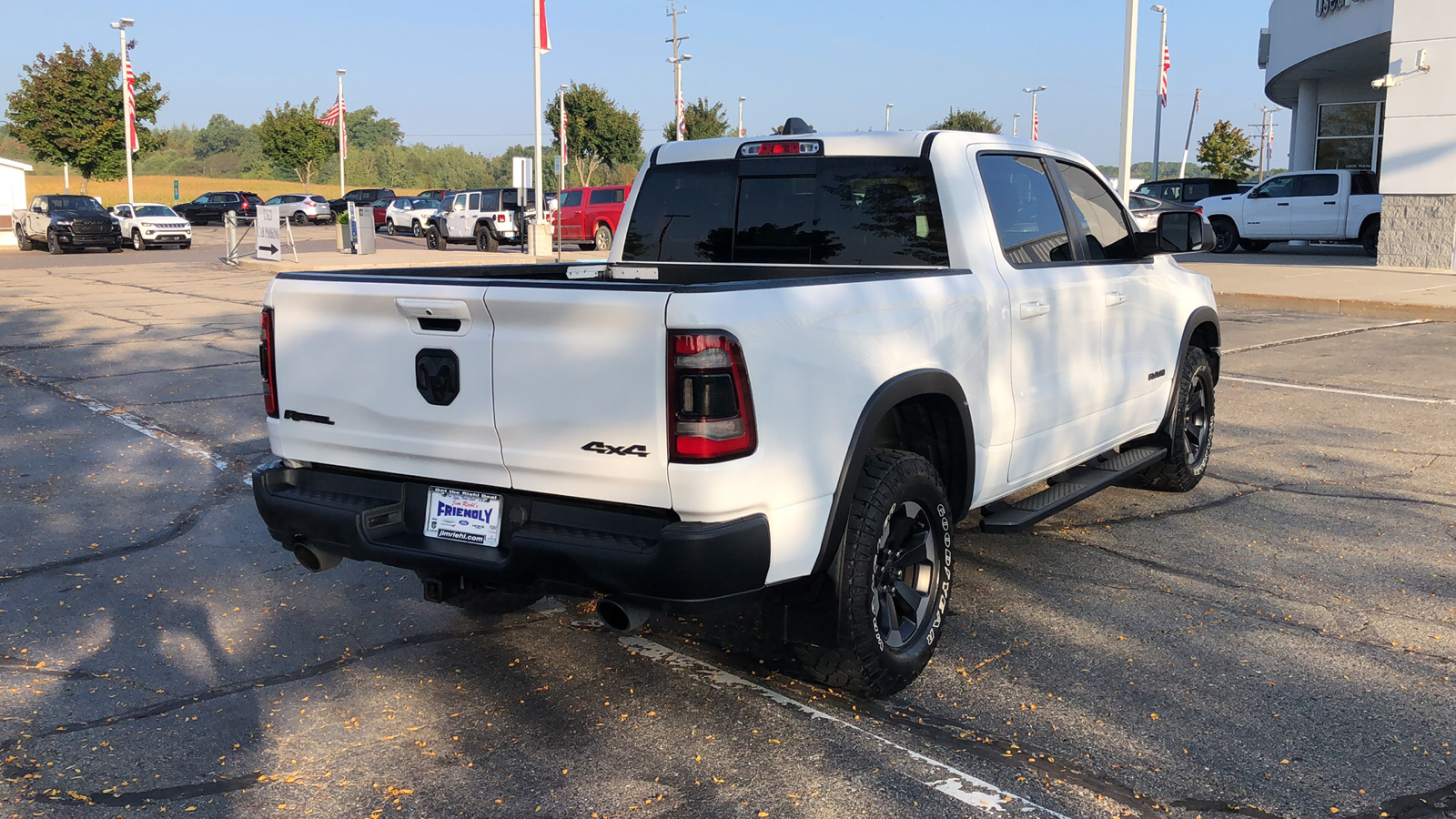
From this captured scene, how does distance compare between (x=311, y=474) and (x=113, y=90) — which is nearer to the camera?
(x=311, y=474)

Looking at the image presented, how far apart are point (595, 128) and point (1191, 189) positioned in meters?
45.5

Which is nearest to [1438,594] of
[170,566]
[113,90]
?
[170,566]

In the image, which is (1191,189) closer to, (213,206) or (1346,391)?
(1346,391)

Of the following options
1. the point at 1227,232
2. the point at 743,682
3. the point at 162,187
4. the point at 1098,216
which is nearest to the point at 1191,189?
the point at 1227,232

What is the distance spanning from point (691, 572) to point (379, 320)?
137 cm

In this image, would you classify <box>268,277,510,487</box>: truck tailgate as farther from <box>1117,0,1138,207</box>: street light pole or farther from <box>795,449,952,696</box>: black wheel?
<box>1117,0,1138,207</box>: street light pole

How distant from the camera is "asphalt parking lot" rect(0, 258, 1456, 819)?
11.0 feet

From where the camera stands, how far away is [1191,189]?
1228 inches

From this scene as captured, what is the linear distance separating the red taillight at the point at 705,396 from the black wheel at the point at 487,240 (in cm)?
3218

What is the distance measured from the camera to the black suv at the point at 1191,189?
31031 mm

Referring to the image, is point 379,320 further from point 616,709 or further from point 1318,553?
point 1318,553

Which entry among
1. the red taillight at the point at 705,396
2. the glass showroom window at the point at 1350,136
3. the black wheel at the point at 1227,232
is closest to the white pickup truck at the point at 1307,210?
the black wheel at the point at 1227,232

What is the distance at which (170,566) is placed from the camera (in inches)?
218

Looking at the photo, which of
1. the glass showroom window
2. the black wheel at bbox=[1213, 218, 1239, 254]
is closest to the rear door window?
the black wheel at bbox=[1213, 218, 1239, 254]
